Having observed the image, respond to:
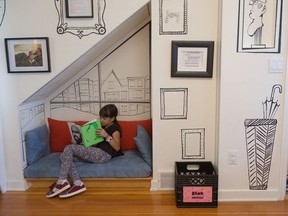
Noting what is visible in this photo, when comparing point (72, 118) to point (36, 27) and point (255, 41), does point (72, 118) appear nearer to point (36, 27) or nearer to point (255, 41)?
point (36, 27)

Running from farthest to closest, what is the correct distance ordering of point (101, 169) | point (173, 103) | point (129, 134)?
point (129, 134)
point (101, 169)
point (173, 103)

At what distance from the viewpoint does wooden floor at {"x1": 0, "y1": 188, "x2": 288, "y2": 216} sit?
6.64 ft

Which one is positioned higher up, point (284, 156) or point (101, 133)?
point (101, 133)

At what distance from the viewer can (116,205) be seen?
2131 millimetres

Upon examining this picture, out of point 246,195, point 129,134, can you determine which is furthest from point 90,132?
point 246,195

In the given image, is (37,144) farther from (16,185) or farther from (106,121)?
(106,121)

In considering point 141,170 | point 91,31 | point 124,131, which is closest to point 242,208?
point 141,170

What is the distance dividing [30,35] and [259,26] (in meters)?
1.98

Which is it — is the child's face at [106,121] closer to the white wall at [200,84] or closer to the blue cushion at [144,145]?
the blue cushion at [144,145]

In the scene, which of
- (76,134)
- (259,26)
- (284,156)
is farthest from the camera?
(76,134)

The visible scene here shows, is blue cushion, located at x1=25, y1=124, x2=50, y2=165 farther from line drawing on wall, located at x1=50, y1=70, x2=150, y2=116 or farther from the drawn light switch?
the drawn light switch

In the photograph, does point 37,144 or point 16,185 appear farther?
point 37,144

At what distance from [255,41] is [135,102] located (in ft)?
4.53

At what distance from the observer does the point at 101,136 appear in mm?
2477
